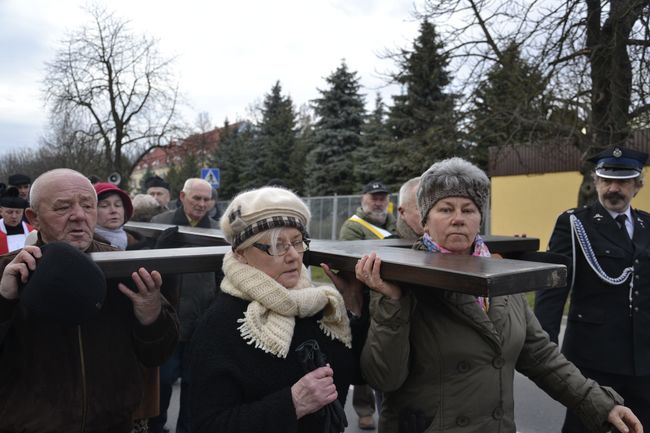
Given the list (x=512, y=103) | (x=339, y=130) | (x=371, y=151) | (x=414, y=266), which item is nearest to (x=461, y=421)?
(x=414, y=266)

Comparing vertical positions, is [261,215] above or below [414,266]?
above

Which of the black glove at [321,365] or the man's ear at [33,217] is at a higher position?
the man's ear at [33,217]

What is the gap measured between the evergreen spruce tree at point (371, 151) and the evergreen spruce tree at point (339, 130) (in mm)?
887

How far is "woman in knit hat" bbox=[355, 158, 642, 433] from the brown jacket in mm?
953

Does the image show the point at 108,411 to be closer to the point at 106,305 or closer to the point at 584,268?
the point at 106,305

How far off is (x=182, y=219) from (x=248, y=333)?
3307 millimetres

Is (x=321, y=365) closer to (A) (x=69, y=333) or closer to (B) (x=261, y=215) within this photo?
(B) (x=261, y=215)

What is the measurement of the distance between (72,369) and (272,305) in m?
0.83

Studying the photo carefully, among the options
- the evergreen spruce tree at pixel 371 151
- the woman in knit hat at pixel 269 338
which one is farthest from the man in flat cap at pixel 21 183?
the evergreen spruce tree at pixel 371 151

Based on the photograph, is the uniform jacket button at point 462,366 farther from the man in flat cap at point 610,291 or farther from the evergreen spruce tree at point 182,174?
the evergreen spruce tree at point 182,174

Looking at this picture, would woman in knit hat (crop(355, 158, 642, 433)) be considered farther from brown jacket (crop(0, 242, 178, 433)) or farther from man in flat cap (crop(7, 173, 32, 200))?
man in flat cap (crop(7, 173, 32, 200))

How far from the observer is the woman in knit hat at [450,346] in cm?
187

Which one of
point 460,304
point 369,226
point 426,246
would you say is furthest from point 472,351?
point 369,226

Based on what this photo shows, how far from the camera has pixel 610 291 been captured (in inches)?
127
